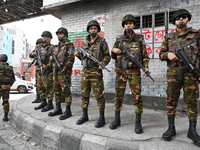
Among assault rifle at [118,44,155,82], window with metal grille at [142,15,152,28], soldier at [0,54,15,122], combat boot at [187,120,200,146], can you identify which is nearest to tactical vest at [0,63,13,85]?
soldier at [0,54,15,122]

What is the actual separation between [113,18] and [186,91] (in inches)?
153

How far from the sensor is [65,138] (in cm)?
234

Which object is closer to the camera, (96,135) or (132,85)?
(96,135)

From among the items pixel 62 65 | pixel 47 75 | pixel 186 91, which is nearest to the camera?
pixel 186 91

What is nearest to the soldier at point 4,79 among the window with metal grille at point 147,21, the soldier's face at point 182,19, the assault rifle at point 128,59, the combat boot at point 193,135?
the assault rifle at point 128,59

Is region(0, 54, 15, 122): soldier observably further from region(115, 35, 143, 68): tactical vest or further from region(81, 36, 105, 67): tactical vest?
region(115, 35, 143, 68): tactical vest

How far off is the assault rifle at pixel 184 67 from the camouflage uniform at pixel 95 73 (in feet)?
4.14

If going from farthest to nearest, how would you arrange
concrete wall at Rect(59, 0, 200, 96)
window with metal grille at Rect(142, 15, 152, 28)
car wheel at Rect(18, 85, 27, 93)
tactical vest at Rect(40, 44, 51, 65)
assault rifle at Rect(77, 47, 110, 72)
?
car wheel at Rect(18, 85, 27, 93) < window with metal grille at Rect(142, 15, 152, 28) < concrete wall at Rect(59, 0, 200, 96) < tactical vest at Rect(40, 44, 51, 65) < assault rifle at Rect(77, 47, 110, 72)

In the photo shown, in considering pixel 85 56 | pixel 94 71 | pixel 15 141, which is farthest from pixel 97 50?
pixel 15 141

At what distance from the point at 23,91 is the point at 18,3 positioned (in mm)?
5417

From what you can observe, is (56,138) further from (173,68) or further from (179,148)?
(173,68)

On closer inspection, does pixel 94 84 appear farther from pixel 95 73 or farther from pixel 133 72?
pixel 133 72

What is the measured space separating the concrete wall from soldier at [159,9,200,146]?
229 centimetres

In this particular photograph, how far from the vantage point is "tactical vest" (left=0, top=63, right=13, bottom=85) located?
11.8 ft
